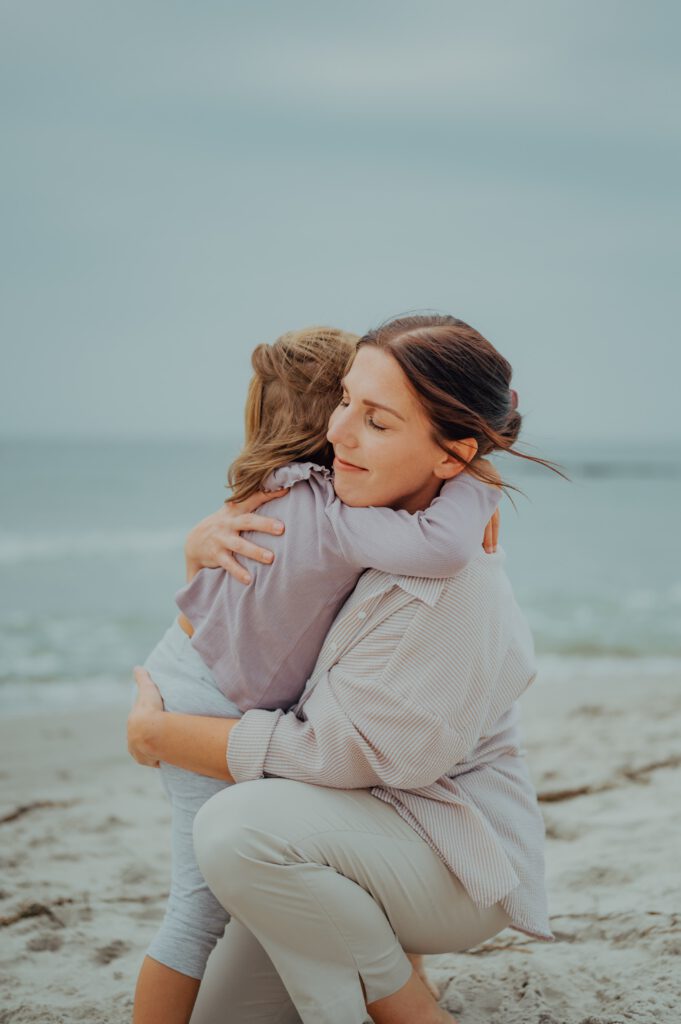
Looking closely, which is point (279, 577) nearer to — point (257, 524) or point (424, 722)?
point (257, 524)

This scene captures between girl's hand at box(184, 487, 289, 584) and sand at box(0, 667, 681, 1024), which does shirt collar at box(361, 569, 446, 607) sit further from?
sand at box(0, 667, 681, 1024)

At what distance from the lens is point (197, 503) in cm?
2453

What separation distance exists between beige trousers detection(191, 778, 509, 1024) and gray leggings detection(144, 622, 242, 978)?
0.69 ft

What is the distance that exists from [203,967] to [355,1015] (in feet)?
1.26

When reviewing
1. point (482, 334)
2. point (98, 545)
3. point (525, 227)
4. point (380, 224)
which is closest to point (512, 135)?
point (525, 227)

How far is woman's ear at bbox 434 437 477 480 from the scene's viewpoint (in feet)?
7.04

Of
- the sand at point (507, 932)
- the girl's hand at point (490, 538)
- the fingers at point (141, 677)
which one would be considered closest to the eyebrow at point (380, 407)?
the girl's hand at point (490, 538)

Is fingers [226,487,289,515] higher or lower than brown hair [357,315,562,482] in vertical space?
lower

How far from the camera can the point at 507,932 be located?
9.74 feet

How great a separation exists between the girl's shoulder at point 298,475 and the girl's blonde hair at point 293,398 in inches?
0.9

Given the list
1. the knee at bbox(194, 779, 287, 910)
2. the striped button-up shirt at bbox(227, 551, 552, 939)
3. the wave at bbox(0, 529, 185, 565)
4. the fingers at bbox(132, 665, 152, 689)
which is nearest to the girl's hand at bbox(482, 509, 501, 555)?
the striped button-up shirt at bbox(227, 551, 552, 939)

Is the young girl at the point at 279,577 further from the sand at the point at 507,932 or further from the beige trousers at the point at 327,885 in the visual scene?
the sand at the point at 507,932

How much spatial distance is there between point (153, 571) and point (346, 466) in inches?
505

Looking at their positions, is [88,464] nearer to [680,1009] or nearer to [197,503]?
[197,503]
